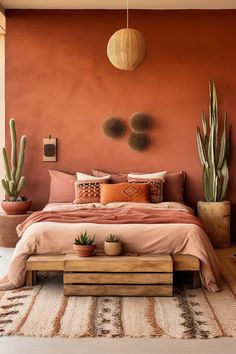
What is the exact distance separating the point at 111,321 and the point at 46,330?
51 cm

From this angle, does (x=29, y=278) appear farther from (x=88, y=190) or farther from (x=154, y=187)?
(x=154, y=187)

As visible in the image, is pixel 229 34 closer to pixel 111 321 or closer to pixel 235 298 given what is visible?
pixel 235 298

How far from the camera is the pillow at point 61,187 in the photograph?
6.97m

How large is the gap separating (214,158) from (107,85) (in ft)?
5.98

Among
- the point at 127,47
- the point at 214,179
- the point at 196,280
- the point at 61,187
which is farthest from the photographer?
the point at 61,187

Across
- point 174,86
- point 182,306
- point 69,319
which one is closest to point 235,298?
point 182,306

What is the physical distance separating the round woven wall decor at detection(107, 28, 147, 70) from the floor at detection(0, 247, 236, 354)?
3.29 meters

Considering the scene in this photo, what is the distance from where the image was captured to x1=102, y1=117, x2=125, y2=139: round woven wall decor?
7223 millimetres

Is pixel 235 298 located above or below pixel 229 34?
below

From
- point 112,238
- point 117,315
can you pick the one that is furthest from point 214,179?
point 117,315

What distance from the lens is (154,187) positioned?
21.8 feet

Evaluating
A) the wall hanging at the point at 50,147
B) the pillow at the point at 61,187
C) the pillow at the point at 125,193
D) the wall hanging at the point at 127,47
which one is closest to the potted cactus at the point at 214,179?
the pillow at the point at 125,193

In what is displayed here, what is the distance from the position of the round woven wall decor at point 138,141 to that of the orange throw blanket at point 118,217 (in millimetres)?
1734

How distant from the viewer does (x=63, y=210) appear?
18.9ft
